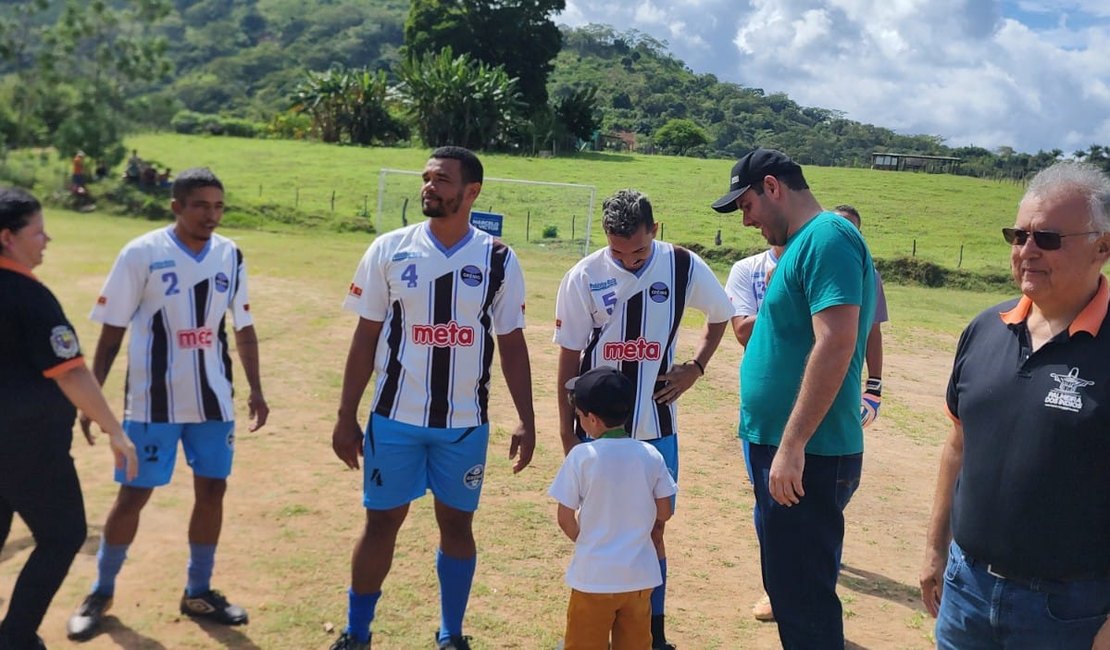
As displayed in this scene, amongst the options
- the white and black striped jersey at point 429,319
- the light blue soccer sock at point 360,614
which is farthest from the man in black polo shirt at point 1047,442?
the light blue soccer sock at point 360,614

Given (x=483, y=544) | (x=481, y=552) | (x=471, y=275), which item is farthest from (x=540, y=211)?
(x=471, y=275)

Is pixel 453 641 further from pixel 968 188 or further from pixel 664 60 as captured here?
pixel 664 60

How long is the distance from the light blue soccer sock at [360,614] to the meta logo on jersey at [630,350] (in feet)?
4.98

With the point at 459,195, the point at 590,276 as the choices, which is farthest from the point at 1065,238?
the point at 459,195

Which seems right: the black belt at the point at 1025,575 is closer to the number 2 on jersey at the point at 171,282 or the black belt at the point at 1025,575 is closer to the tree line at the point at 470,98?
the number 2 on jersey at the point at 171,282

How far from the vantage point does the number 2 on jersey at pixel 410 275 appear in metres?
3.82

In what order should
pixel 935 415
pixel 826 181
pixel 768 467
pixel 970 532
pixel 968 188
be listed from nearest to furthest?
pixel 970 532 < pixel 768 467 < pixel 826 181 < pixel 935 415 < pixel 968 188

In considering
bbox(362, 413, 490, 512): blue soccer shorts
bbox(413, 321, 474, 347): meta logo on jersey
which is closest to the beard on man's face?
bbox(413, 321, 474, 347): meta logo on jersey

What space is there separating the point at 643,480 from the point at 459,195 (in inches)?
59.5

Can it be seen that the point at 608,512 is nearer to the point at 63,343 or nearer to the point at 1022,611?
the point at 1022,611

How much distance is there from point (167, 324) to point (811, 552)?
3119mm

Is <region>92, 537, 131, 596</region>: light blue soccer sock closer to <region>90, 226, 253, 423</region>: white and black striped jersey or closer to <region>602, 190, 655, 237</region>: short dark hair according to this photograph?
<region>90, 226, 253, 423</region>: white and black striped jersey

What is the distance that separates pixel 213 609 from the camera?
435cm

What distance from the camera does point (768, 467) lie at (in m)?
3.23
